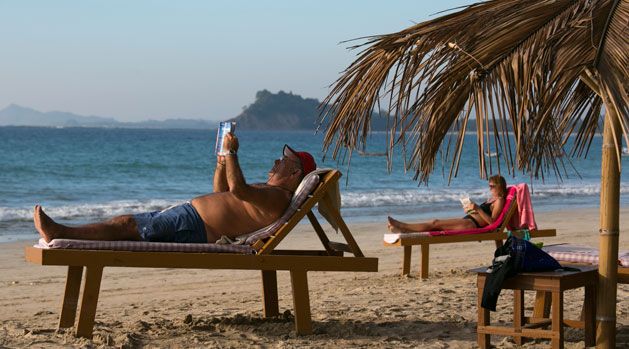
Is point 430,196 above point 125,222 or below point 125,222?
below

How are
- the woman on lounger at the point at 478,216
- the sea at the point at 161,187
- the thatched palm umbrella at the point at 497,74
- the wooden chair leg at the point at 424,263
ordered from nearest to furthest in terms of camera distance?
the thatched palm umbrella at the point at 497,74 → the wooden chair leg at the point at 424,263 → the woman on lounger at the point at 478,216 → the sea at the point at 161,187

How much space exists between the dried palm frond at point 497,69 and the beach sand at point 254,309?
141cm

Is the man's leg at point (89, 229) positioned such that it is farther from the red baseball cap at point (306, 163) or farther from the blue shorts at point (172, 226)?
the red baseball cap at point (306, 163)

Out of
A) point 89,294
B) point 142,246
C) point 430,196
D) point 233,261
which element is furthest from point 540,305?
point 430,196

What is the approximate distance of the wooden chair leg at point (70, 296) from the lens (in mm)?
4996

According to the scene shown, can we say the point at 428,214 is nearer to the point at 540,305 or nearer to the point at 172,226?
the point at 540,305

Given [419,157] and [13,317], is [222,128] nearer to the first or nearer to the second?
[419,157]

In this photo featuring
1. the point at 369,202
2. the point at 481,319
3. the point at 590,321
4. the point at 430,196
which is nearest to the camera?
the point at 481,319

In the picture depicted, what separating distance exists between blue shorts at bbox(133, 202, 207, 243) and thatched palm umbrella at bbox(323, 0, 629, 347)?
1.19 m

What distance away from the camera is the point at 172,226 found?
16.7 feet

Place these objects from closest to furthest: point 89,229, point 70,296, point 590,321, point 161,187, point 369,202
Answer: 1. point 590,321
2. point 89,229
3. point 70,296
4. point 369,202
5. point 161,187

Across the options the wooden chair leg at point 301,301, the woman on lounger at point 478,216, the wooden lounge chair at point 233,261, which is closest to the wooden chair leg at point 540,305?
the wooden lounge chair at point 233,261

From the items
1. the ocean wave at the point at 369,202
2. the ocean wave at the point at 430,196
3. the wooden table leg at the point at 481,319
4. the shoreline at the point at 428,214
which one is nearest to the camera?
the wooden table leg at the point at 481,319

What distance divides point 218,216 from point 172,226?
26 cm
